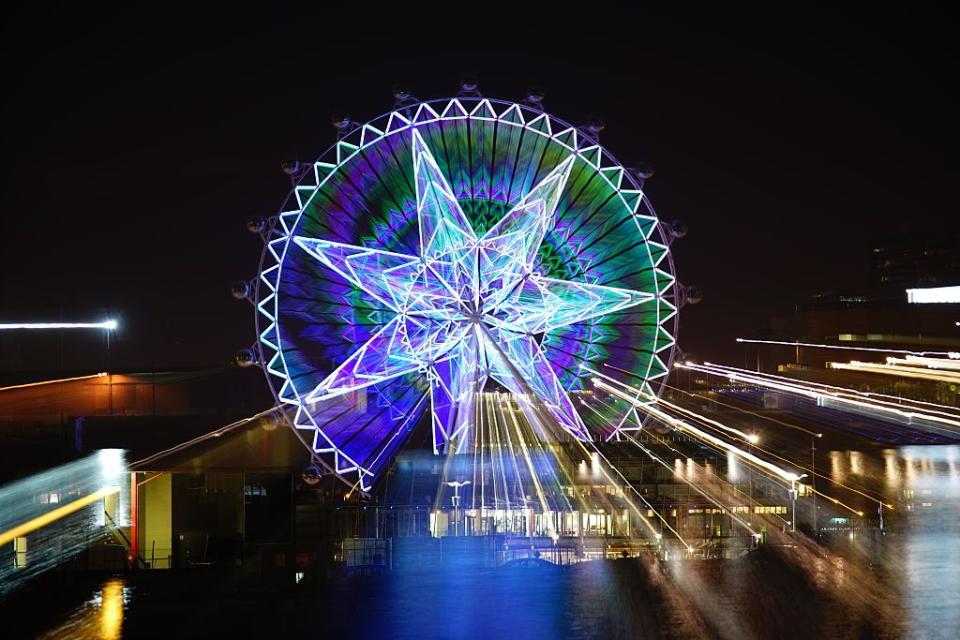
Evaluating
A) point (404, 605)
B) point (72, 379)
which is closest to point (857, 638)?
point (404, 605)

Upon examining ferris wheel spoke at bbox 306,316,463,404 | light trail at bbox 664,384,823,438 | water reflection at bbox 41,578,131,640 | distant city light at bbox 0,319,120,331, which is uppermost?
distant city light at bbox 0,319,120,331

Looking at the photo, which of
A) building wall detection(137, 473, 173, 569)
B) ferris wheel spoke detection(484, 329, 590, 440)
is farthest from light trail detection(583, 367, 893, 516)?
building wall detection(137, 473, 173, 569)

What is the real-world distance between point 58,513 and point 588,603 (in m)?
16.5

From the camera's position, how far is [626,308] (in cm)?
2345

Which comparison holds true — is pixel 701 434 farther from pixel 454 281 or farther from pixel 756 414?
pixel 454 281

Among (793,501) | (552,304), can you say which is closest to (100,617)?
(552,304)

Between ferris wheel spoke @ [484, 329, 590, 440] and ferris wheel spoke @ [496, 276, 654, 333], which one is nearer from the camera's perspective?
ferris wheel spoke @ [496, 276, 654, 333]

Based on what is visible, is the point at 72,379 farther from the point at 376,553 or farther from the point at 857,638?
the point at 857,638

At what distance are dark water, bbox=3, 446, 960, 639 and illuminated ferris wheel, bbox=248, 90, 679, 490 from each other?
466cm

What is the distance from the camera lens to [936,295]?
6231 centimetres

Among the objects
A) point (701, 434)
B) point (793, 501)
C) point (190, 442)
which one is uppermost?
point (190, 442)

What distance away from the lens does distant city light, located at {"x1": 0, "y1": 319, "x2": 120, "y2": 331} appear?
38406mm

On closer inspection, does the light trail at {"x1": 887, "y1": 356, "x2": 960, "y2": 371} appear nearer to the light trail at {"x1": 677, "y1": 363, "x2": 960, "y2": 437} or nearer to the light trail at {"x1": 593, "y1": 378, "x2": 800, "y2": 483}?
the light trail at {"x1": 677, "y1": 363, "x2": 960, "y2": 437}

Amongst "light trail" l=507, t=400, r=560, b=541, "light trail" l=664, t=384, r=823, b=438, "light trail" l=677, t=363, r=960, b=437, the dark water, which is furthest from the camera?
"light trail" l=677, t=363, r=960, b=437
